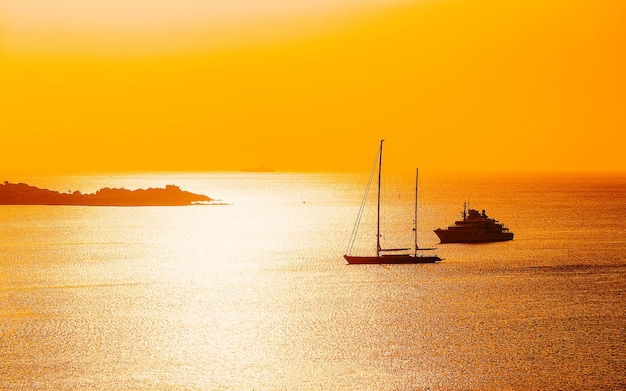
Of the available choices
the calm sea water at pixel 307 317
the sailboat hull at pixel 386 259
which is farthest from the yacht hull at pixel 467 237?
the sailboat hull at pixel 386 259

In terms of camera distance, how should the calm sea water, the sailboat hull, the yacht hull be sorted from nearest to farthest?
1. the calm sea water
2. the sailboat hull
3. the yacht hull

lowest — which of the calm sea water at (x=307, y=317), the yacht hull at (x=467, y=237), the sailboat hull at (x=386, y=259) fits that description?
the calm sea water at (x=307, y=317)

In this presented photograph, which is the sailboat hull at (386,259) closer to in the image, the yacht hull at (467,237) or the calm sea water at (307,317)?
the calm sea water at (307,317)

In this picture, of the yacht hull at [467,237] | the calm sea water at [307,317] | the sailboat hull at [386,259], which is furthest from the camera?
the yacht hull at [467,237]

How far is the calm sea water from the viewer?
4731 cm

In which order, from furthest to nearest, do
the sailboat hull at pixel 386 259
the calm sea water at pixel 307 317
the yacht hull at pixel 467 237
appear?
the yacht hull at pixel 467 237
the sailboat hull at pixel 386 259
the calm sea water at pixel 307 317

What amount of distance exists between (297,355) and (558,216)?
129522 mm

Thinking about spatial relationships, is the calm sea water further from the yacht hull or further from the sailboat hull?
the yacht hull

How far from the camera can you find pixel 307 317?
2514 inches

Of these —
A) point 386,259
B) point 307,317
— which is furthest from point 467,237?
point 307,317

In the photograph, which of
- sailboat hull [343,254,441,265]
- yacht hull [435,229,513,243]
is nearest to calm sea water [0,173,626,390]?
sailboat hull [343,254,441,265]

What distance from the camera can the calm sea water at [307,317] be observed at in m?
47.3

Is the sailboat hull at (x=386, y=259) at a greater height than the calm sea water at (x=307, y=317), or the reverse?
the sailboat hull at (x=386, y=259)

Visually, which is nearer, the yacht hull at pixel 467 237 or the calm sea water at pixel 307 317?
the calm sea water at pixel 307 317
